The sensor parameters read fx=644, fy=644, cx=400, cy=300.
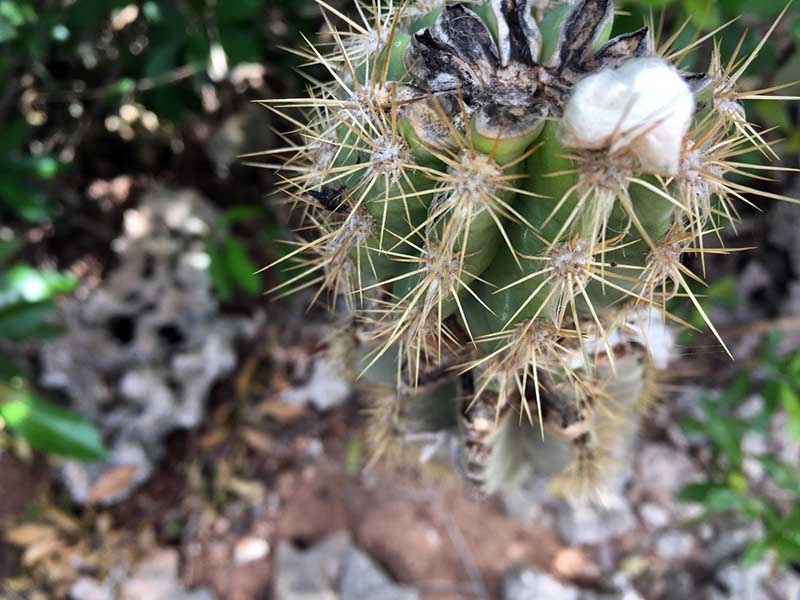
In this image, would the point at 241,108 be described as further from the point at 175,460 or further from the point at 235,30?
the point at 175,460

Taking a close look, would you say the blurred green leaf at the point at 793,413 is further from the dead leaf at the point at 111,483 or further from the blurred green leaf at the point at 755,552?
the dead leaf at the point at 111,483

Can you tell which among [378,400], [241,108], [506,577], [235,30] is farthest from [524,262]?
[241,108]

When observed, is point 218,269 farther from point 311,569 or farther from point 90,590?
point 90,590

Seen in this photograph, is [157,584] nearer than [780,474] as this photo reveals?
No

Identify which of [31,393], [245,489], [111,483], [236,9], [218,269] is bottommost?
[245,489]

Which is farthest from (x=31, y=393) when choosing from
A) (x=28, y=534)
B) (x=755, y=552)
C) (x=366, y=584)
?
(x=755, y=552)

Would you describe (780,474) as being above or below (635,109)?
below
